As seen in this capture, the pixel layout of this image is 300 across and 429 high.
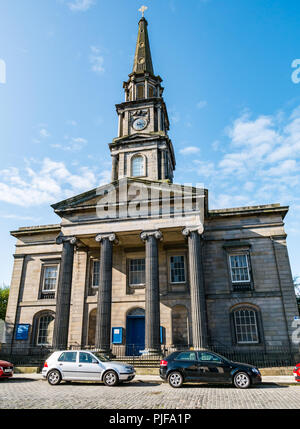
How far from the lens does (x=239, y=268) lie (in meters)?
21.4

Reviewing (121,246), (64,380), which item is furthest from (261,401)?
(121,246)

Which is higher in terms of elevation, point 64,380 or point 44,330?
point 44,330

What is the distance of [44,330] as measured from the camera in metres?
23.2

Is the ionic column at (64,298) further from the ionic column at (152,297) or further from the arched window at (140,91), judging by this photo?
the arched window at (140,91)

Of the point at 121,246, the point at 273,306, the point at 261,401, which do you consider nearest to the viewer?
the point at 261,401

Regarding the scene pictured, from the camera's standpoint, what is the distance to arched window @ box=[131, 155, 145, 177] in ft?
90.3

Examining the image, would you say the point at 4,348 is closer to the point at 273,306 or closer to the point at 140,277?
the point at 140,277

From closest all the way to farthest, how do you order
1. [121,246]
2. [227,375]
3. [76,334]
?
[227,375] < [76,334] < [121,246]

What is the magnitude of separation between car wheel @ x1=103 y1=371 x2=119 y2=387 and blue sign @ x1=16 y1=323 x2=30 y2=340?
43.4 ft

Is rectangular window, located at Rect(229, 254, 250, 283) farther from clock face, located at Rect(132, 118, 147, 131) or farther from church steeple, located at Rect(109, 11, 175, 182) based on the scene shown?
clock face, located at Rect(132, 118, 147, 131)

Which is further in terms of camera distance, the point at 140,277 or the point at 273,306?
the point at 140,277

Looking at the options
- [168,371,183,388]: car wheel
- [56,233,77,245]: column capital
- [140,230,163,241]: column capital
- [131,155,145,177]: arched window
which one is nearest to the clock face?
[131,155,145,177]: arched window

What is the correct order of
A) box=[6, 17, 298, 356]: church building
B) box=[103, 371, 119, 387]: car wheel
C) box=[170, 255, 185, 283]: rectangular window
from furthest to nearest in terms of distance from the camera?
box=[170, 255, 185, 283]: rectangular window → box=[6, 17, 298, 356]: church building → box=[103, 371, 119, 387]: car wheel

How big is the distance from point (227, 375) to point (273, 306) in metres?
10.1
